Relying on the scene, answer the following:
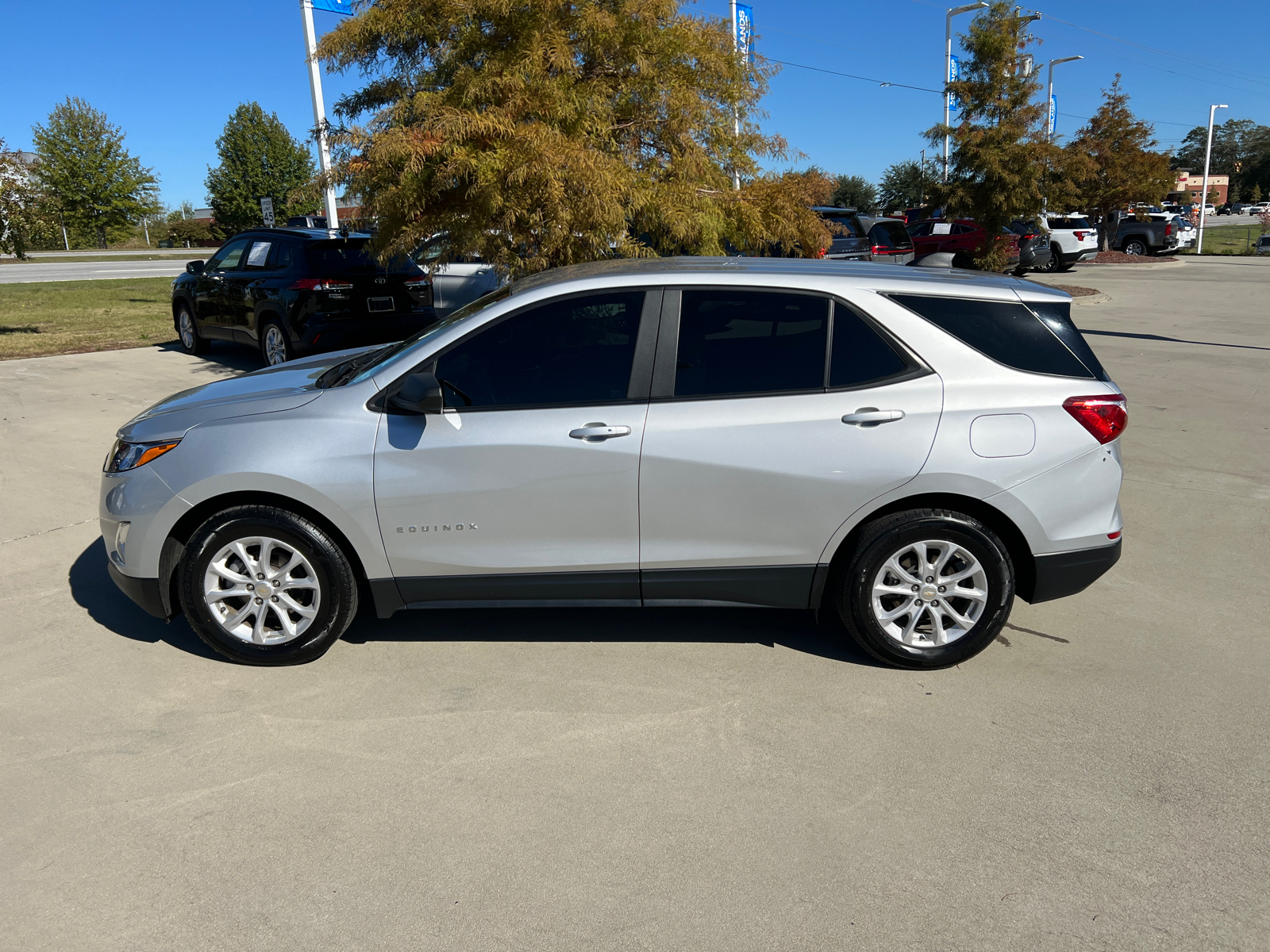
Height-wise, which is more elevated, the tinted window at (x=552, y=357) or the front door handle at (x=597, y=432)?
the tinted window at (x=552, y=357)

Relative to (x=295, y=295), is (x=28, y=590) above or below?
below

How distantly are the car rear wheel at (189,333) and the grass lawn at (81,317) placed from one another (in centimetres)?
121

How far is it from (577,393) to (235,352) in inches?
423

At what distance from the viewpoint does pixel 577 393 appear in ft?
13.2

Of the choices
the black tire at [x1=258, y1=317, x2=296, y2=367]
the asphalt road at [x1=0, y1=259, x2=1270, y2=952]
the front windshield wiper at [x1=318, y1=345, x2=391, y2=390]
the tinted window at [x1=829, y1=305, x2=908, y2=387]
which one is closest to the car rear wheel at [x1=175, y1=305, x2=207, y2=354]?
the black tire at [x1=258, y1=317, x2=296, y2=367]

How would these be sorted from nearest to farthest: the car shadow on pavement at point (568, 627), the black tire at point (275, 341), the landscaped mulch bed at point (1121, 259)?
the car shadow on pavement at point (568, 627) → the black tire at point (275, 341) → the landscaped mulch bed at point (1121, 259)

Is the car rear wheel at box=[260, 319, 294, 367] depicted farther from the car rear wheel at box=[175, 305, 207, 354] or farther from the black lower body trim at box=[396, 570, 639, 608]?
the black lower body trim at box=[396, 570, 639, 608]

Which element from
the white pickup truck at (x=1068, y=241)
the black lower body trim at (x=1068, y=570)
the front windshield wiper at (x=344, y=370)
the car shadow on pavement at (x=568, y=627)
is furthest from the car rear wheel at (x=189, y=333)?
the white pickup truck at (x=1068, y=241)

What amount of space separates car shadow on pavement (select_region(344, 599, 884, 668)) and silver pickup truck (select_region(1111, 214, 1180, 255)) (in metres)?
35.9

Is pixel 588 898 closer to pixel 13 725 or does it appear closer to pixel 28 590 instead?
pixel 13 725

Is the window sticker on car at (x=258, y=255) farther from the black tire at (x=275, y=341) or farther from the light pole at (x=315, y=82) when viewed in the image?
the light pole at (x=315, y=82)

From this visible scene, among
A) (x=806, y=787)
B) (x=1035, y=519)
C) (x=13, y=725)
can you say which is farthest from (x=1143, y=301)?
(x=13, y=725)

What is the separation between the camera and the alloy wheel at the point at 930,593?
13.4 feet

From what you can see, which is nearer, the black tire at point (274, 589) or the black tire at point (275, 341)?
the black tire at point (274, 589)
